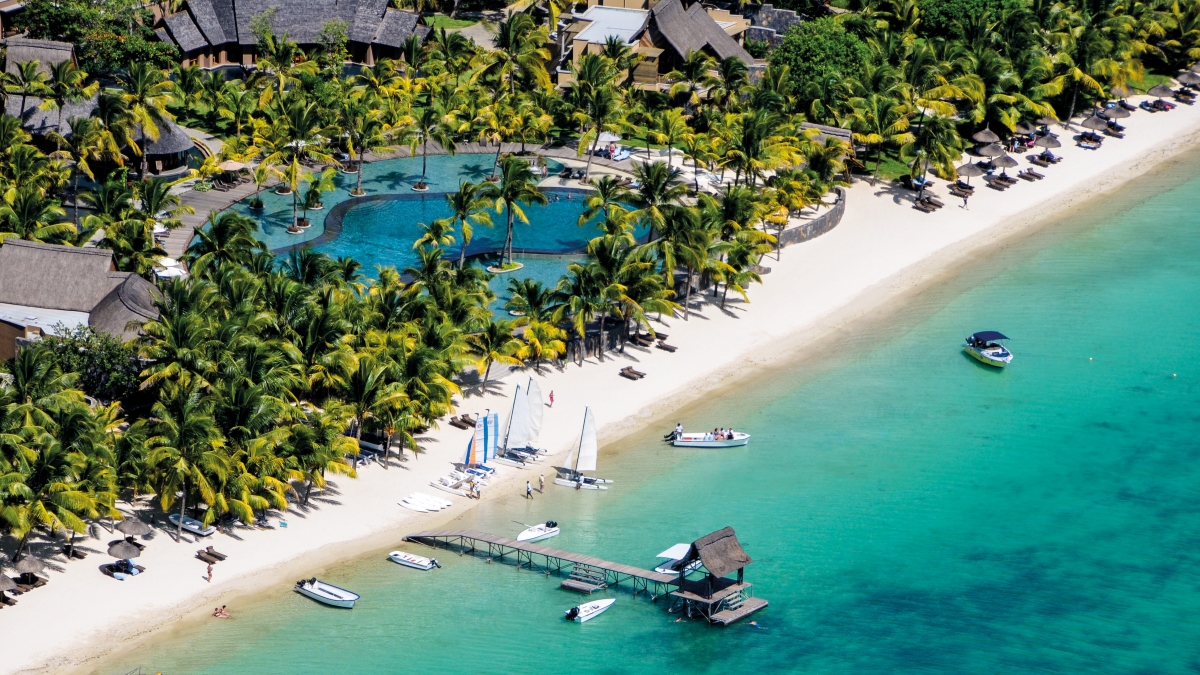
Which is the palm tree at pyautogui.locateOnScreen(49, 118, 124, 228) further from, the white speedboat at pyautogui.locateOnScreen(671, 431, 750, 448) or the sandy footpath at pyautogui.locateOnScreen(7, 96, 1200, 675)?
the white speedboat at pyautogui.locateOnScreen(671, 431, 750, 448)

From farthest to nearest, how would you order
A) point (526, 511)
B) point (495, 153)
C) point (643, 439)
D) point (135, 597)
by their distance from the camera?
1. point (495, 153)
2. point (643, 439)
3. point (526, 511)
4. point (135, 597)

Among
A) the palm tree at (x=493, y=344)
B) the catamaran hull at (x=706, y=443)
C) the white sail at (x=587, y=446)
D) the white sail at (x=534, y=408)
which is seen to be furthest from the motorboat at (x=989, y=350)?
the white sail at (x=534, y=408)

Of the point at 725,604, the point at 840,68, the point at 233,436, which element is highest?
the point at 840,68

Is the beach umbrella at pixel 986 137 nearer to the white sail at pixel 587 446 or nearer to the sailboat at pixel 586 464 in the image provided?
the sailboat at pixel 586 464

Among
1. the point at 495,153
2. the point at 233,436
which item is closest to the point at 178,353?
the point at 233,436

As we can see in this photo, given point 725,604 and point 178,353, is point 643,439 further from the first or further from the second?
point 178,353

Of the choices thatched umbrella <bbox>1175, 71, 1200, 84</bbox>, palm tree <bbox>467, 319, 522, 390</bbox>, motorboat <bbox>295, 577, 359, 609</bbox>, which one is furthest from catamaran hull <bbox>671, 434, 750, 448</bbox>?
thatched umbrella <bbox>1175, 71, 1200, 84</bbox>
